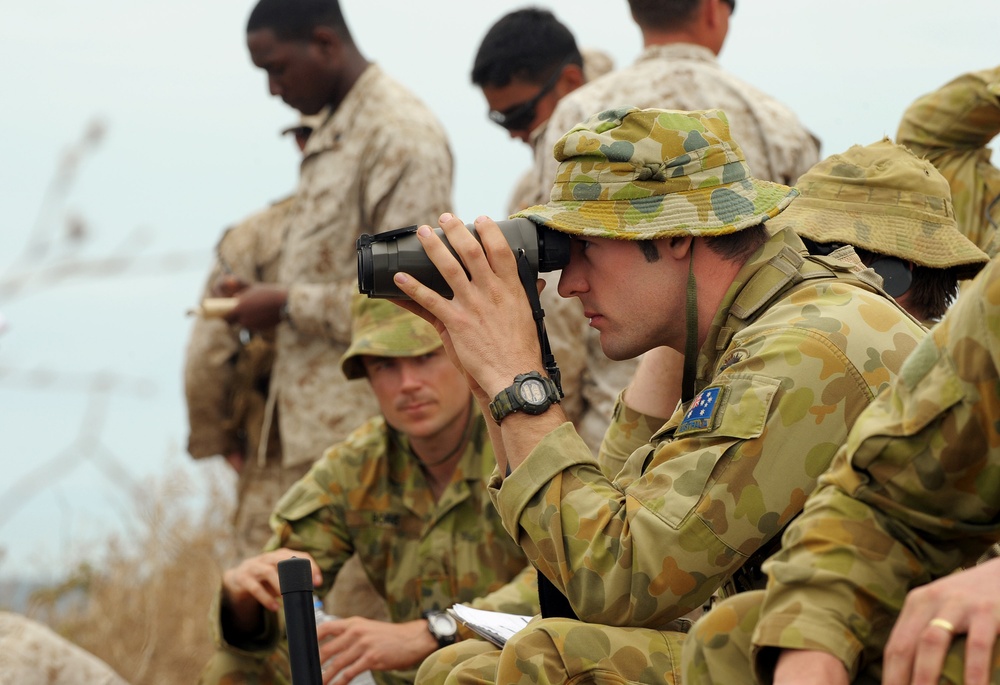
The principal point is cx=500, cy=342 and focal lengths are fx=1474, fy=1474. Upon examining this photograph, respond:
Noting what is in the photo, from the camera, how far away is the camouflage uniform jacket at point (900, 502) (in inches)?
73.2

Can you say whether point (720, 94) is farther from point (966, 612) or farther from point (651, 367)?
point (966, 612)

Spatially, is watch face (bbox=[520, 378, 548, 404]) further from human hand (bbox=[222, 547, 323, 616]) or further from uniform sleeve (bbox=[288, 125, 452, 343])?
uniform sleeve (bbox=[288, 125, 452, 343])

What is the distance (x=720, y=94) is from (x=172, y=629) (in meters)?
4.05

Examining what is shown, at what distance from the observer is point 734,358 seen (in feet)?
8.38

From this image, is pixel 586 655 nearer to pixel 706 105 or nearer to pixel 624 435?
pixel 624 435

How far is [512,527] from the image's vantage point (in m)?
2.55

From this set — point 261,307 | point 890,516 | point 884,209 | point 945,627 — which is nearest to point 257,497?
point 261,307

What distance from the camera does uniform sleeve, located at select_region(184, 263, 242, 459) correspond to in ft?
18.7

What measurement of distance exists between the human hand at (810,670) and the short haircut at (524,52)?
3.97 metres

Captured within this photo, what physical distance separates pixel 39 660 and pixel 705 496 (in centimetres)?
313

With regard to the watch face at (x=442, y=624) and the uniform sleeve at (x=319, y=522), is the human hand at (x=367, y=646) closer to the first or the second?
the watch face at (x=442, y=624)

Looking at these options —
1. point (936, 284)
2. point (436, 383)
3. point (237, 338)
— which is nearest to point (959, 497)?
point (936, 284)

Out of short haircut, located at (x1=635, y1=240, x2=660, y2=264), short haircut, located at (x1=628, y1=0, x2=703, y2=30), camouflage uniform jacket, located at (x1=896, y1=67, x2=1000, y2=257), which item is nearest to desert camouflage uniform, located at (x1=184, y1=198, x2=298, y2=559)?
short haircut, located at (x1=628, y1=0, x2=703, y2=30)

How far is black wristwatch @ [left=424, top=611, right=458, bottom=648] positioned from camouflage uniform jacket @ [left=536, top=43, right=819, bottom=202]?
4.25 feet
